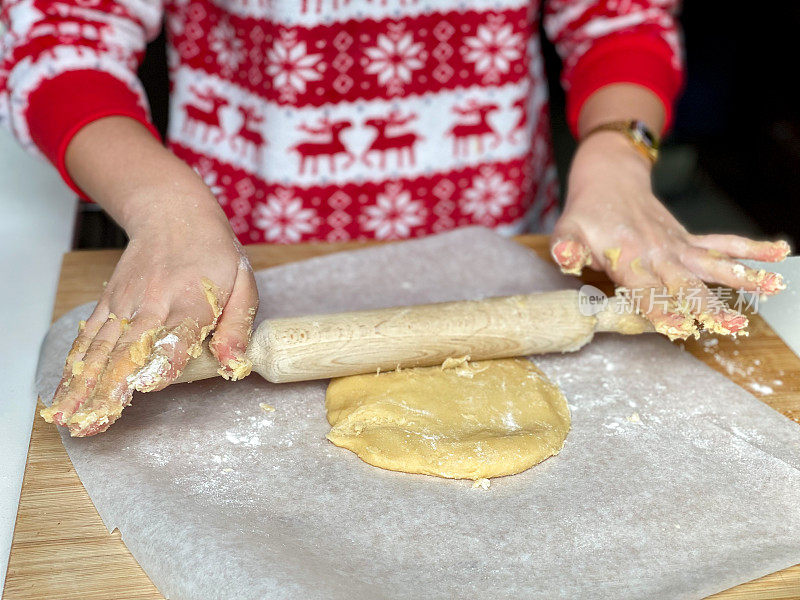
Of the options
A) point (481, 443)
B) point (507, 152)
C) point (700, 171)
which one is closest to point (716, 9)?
point (700, 171)

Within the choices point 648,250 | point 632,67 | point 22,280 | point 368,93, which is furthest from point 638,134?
point 22,280

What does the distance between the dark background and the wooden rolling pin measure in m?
2.55

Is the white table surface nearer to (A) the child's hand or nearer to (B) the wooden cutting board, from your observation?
(B) the wooden cutting board

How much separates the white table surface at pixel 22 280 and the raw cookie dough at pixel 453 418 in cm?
40

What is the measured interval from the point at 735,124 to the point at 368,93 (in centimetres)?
288

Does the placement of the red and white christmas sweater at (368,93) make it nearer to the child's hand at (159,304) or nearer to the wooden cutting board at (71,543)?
the child's hand at (159,304)

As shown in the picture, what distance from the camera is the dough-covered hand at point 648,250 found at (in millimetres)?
1190

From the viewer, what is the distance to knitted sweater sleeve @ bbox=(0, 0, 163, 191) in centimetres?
135

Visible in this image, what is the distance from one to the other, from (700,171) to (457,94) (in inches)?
104

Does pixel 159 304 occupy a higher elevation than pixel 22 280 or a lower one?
higher

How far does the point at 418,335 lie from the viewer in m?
1.16

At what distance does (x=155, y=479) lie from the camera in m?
1.00

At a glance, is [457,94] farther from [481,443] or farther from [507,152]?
[481,443]

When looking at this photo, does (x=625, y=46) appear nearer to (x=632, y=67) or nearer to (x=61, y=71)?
(x=632, y=67)
